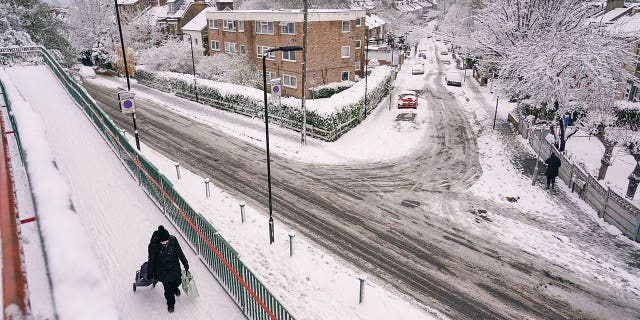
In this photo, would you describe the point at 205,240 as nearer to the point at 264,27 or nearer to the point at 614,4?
the point at 264,27

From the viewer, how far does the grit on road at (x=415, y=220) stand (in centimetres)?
1065

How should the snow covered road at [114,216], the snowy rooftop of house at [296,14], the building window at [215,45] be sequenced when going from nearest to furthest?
1. the snow covered road at [114,216]
2. the snowy rooftop of house at [296,14]
3. the building window at [215,45]

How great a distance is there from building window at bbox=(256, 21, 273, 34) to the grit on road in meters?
14.4

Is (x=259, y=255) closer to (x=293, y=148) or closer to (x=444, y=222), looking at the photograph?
(x=444, y=222)

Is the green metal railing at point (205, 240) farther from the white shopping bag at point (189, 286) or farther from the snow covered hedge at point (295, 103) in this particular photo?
the snow covered hedge at point (295, 103)

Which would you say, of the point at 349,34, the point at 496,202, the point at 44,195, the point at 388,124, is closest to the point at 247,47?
the point at 349,34

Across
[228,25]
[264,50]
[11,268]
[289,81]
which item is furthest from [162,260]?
[228,25]

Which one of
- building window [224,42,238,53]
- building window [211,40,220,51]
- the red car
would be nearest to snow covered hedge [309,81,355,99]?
the red car

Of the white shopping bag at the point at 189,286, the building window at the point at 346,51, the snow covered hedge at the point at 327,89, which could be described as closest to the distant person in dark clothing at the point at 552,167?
the white shopping bag at the point at 189,286

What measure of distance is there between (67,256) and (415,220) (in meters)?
13.6

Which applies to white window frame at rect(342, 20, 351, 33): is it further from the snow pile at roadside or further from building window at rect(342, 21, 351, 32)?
the snow pile at roadside

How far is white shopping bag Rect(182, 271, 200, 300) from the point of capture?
24.6 feet

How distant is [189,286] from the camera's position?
756cm

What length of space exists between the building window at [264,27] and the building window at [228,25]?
3.84m
